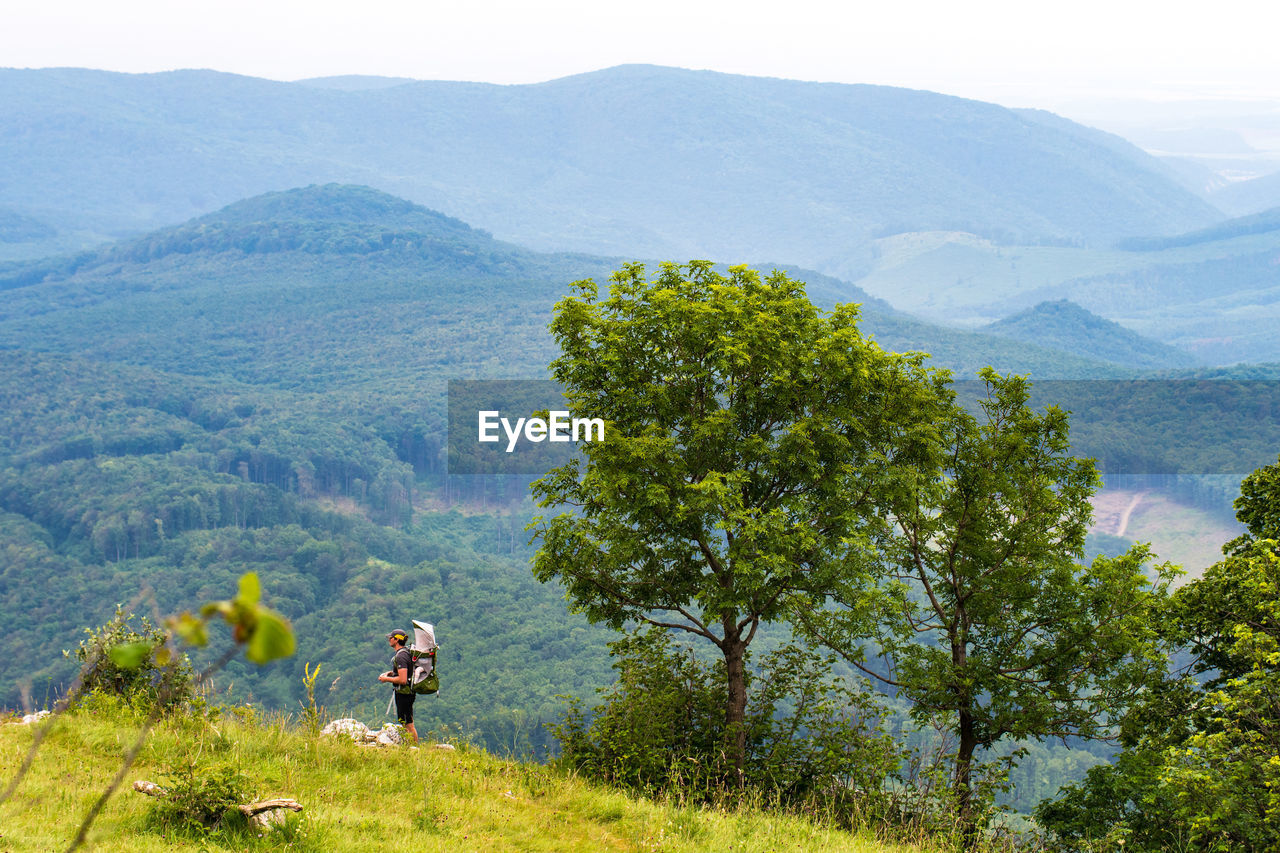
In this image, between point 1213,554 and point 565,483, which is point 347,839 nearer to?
point 565,483

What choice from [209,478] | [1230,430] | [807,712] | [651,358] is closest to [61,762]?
[651,358]

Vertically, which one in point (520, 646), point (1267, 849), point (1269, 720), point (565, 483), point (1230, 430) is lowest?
point (520, 646)

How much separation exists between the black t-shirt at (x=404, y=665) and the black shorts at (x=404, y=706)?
128 mm

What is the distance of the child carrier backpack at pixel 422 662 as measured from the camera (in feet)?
38.8

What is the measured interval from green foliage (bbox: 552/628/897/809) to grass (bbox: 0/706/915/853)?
231 cm

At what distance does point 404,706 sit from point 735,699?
505cm

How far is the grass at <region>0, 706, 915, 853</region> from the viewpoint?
23.2 feet

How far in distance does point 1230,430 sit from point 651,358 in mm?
215754

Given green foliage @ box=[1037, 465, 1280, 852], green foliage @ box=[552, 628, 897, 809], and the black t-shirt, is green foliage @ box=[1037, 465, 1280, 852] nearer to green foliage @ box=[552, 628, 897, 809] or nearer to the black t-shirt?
green foliage @ box=[552, 628, 897, 809]

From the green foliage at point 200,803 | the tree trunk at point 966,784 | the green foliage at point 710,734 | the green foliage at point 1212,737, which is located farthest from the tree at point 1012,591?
the green foliage at point 200,803

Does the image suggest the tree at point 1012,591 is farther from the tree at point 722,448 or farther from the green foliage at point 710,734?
the tree at point 722,448

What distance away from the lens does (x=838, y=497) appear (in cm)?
1513

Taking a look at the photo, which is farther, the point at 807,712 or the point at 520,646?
the point at 520,646

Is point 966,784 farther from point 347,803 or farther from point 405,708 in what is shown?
point 347,803
